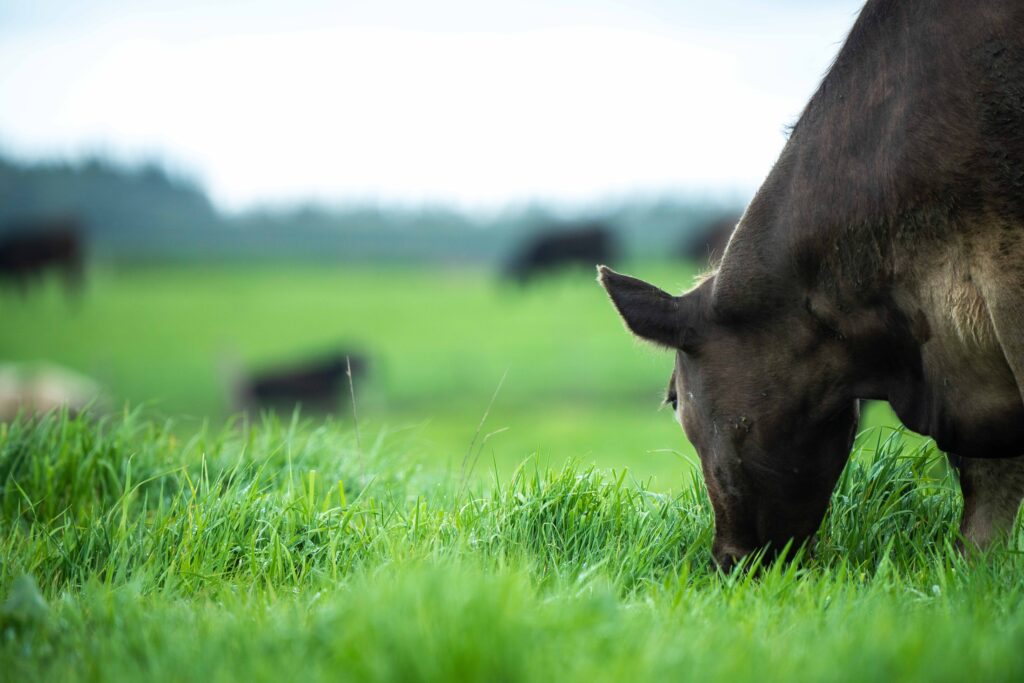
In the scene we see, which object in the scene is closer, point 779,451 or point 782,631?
point 782,631

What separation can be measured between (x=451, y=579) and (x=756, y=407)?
175 centimetres

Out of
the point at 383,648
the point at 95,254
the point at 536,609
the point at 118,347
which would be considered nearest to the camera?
the point at 383,648

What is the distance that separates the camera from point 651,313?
405 cm

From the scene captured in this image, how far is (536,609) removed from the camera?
2830mm

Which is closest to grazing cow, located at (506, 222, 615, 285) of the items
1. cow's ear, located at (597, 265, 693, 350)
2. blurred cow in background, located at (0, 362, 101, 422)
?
blurred cow in background, located at (0, 362, 101, 422)

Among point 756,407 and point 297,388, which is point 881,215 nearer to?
point 756,407

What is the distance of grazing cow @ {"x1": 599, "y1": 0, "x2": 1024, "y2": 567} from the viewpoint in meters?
3.44

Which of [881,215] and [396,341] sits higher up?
[881,215]

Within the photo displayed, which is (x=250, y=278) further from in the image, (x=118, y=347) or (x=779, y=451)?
(x=779, y=451)

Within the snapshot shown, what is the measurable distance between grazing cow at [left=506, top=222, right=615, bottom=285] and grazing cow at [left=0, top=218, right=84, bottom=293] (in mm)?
22422

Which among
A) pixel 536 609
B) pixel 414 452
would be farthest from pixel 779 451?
pixel 414 452

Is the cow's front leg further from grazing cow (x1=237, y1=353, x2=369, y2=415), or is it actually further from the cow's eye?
grazing cow (x1=237, y1=353, x2=369, y2=415)

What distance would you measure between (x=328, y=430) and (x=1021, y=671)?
4.11 m

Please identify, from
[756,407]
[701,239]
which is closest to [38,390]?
[756,407]
